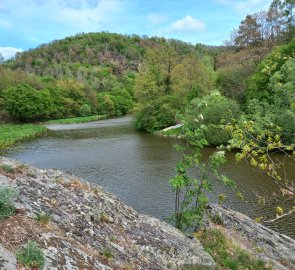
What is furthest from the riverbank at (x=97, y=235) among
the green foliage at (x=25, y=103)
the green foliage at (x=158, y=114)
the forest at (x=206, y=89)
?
the green foliage at (x=25, y=103)

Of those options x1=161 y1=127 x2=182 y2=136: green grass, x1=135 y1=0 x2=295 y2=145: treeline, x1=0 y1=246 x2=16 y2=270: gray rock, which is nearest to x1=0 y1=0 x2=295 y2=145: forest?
x1=135 y1=0 x2=295 y2=145: treeline

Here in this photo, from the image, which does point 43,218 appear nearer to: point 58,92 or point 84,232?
point 84,232

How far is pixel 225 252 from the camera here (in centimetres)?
1120

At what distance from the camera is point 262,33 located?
180 feet

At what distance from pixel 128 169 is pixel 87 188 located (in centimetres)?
1584

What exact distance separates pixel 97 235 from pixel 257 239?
24.2 ft

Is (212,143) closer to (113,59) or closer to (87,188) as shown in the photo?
(87,188)

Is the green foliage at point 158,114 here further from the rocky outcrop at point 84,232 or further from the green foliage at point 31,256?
the green foliage at point 31,256

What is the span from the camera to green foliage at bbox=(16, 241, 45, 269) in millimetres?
6086

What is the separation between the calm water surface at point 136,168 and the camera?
1928 cm

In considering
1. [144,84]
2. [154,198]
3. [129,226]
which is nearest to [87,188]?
[129,226]

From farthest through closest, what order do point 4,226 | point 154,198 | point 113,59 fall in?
point 113,59
point 154,198
point 4,226

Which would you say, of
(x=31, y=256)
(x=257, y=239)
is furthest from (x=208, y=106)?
(x=31, y=256)

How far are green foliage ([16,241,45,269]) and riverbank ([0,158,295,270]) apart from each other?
0.42 ft
